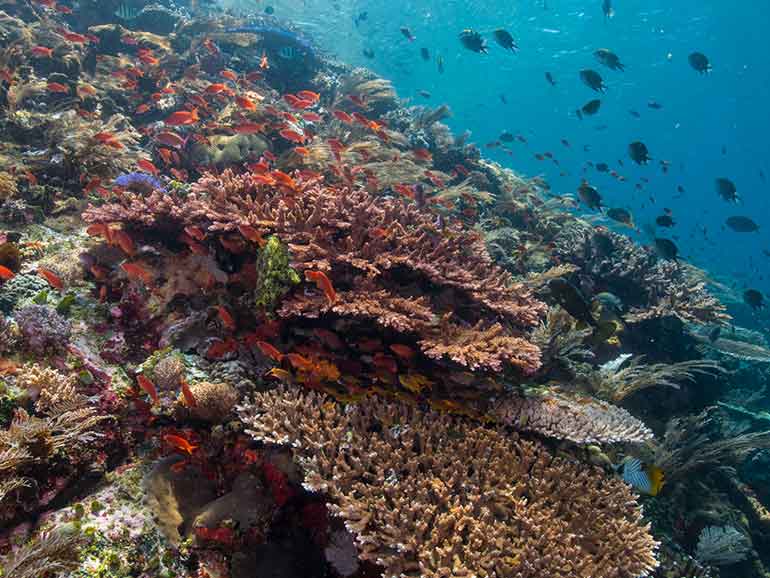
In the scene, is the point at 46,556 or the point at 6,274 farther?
the point at 6,274

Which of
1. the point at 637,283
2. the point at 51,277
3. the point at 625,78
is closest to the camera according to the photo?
the point at 51,277

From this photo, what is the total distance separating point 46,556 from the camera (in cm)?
225

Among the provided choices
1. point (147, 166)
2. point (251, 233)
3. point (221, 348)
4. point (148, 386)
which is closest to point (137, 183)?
point (147, 166)

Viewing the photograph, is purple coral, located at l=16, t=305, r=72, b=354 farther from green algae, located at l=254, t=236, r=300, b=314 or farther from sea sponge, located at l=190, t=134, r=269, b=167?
sea sponge, located at l=190, t=134, r=269, b=167

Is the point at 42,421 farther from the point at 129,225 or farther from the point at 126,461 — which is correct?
the point at 129,225

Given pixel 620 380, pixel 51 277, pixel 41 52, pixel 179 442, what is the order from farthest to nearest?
pixel 41 52, pixel 620 380, pixel 51 277, pixel 179 442

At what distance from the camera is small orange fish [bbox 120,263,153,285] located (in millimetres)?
4195

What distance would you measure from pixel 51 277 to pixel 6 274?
14.4 inches

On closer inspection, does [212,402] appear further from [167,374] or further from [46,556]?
[46,556]

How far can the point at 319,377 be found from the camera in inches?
149

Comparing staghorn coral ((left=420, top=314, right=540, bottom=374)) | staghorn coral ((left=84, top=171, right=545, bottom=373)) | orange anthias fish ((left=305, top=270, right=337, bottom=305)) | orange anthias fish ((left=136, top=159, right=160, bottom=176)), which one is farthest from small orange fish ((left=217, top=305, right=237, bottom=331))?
orange anthias fish ((left=136, top=159, right=160, bottom=176))

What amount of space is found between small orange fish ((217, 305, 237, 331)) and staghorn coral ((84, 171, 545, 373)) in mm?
531

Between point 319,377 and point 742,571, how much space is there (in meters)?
6.96

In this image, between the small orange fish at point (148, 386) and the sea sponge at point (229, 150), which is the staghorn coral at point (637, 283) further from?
the small orange fish at point (148, 386)
